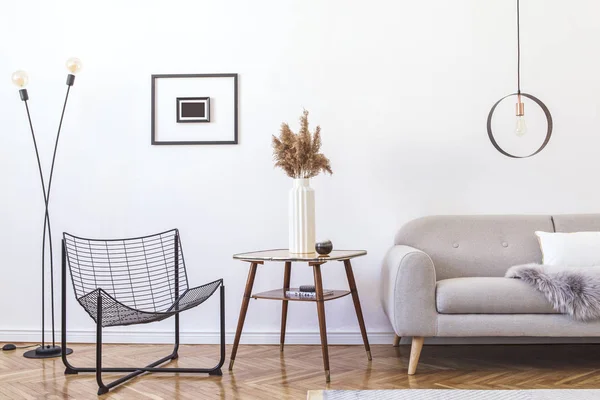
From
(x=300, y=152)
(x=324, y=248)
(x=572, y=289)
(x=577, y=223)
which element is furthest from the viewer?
(x=577, y=223)

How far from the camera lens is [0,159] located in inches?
150

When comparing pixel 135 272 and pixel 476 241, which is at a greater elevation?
pixel 476 241

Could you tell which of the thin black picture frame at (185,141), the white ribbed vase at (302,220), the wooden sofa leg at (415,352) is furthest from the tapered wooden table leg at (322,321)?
the thin black picture frame at (185,141)

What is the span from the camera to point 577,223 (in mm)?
3383

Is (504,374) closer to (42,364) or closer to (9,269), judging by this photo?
(42,364)

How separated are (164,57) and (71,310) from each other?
163cm

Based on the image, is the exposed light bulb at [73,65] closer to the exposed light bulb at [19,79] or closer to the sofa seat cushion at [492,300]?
the exposed light bulb at [19,79]

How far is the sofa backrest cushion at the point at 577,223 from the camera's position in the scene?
3.36m

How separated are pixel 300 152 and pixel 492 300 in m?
1.15

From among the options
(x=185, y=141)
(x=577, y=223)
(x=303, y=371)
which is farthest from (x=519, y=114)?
(x=185, y=141)

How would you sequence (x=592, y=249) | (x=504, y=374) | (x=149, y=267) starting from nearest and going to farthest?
(x=504, y=374), (x=592, y=249), (x=149, y=267)

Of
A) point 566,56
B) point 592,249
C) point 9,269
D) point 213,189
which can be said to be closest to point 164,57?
point 213,189

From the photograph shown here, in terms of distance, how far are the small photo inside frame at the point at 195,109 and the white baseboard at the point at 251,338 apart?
4.20 ft

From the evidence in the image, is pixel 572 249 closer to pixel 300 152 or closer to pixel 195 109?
pixel 300 152
